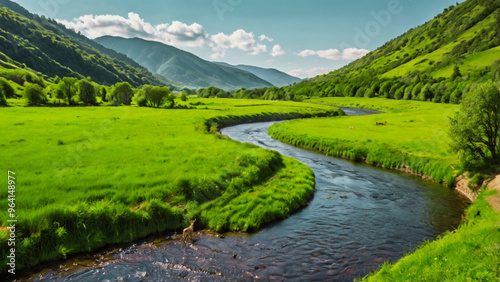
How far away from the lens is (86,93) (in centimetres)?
10725

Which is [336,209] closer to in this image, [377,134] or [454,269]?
[454,269]

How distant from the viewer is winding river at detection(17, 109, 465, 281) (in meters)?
13.3

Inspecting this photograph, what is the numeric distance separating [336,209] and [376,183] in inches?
388

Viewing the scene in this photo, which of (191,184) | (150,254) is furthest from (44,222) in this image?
(191,184)

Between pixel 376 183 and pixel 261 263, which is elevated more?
pixel 376 183

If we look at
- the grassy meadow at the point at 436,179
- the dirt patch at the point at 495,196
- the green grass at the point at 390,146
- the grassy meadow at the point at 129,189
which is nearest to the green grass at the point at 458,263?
the grassy meadow at the point at 436,179

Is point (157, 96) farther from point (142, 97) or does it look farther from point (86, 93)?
point (86, 93)

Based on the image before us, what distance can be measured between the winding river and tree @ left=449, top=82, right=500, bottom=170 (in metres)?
4.91

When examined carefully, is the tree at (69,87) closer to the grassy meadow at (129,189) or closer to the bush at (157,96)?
the bush at (157,96)

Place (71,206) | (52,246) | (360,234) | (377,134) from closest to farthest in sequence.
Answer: (52,246), (71,206), (360,234), (377,134)

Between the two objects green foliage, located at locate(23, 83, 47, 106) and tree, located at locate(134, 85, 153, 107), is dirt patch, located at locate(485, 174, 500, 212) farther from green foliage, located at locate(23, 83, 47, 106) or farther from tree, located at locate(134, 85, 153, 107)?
green foliage, located at locate(23, 83, 47, 106)

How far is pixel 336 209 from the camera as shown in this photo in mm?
22172

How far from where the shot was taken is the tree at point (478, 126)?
82.7 feet

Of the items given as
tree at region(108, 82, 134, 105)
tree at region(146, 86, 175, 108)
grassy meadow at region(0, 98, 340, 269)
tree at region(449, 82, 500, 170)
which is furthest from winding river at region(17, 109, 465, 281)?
tree at region(108, 82, 134, 105)
